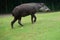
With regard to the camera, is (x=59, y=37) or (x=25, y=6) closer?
(x=59, y=37)

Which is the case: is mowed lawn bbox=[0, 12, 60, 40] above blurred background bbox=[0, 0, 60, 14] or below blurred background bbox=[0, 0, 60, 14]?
above

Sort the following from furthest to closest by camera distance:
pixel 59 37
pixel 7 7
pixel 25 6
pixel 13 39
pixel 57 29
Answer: pixel 7 7 → pixel 25 6 → pixel 57 29 → pixel 13 39 → pixel 59 37

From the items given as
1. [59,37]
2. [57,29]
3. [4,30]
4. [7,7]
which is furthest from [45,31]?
[7,7]

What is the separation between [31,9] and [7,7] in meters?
11.4

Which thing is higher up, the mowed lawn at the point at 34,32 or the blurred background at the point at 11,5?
the mowed lawn at the point at 34,32

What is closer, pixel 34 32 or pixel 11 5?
pixel 34 32

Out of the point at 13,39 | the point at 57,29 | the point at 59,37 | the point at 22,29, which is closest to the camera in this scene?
the point at 59,37

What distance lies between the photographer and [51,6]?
25.5m

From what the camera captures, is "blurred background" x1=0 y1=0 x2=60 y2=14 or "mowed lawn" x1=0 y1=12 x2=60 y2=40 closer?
"mowed lawn" x1=0 y1=12 x2=60 y2=40

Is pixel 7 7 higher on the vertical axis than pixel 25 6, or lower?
lower

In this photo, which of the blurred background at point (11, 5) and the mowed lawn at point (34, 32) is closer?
the mowed lawn at point (34, 32)

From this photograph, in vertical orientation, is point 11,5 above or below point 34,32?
below

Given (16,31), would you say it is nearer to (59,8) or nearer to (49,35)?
(49,35)

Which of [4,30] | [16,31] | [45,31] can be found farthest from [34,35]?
[4,30]
